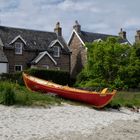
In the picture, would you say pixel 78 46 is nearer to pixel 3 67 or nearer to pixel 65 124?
pixel 3 67

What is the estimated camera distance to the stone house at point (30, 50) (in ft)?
182

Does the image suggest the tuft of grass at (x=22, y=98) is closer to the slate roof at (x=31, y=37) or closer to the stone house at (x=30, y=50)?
the stone house at (x=30, y=50)

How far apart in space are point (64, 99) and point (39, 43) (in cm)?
3279

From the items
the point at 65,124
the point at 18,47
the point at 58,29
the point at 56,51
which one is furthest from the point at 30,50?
the point at 65,124

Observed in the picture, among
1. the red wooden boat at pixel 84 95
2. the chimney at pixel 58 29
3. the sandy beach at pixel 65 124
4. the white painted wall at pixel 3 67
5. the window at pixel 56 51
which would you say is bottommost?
the sandy beach at pixel 65 124

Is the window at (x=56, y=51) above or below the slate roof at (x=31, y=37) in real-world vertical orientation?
below

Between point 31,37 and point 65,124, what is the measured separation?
40.2 m

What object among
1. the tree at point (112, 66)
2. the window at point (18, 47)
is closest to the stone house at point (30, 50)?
the window at point (18, 47)

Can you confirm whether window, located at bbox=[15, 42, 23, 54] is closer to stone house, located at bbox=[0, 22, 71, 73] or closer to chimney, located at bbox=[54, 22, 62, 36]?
stone house, located at bbox=[0, 22, 71, 73]

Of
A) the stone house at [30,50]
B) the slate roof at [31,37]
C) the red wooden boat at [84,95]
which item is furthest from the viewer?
the slate roof at [31,37]

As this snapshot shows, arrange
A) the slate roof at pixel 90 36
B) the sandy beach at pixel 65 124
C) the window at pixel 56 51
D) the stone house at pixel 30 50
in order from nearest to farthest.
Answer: the sandy beach at pixel 65 124 → the stone house at pixel 30 50 → the window at pixel 56 51 → the slate roof at pixel 90 36

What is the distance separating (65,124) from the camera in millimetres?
20094

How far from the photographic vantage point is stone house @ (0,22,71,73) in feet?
182

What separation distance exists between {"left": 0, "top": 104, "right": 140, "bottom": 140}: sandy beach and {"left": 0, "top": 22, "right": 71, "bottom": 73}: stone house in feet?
96.2
